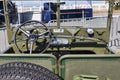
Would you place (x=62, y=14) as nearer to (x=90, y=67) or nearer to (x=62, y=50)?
(x=62, y=50)

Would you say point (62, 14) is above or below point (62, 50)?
above

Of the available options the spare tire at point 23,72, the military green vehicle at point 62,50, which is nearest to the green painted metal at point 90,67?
the military green vehicle at point 62,50

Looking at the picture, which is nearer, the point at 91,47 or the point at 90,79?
the point at 90,79

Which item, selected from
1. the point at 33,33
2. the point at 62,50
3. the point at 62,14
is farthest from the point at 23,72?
the point at 62,14

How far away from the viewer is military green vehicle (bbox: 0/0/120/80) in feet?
10.6

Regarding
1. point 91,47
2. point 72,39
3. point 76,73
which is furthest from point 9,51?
point 76,73

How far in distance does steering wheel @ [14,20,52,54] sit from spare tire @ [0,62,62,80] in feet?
5.10

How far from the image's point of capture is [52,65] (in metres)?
3.27

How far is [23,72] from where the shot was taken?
279 centimetres

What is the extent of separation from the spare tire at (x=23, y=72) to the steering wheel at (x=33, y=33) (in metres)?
1.55

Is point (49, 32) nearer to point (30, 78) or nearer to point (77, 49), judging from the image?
point (77, 49)

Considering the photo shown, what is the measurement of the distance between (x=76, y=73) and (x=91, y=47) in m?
1.52

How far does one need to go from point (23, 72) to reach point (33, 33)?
180 cm

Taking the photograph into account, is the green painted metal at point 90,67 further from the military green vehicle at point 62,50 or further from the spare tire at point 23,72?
the spare tire at point 23,72
